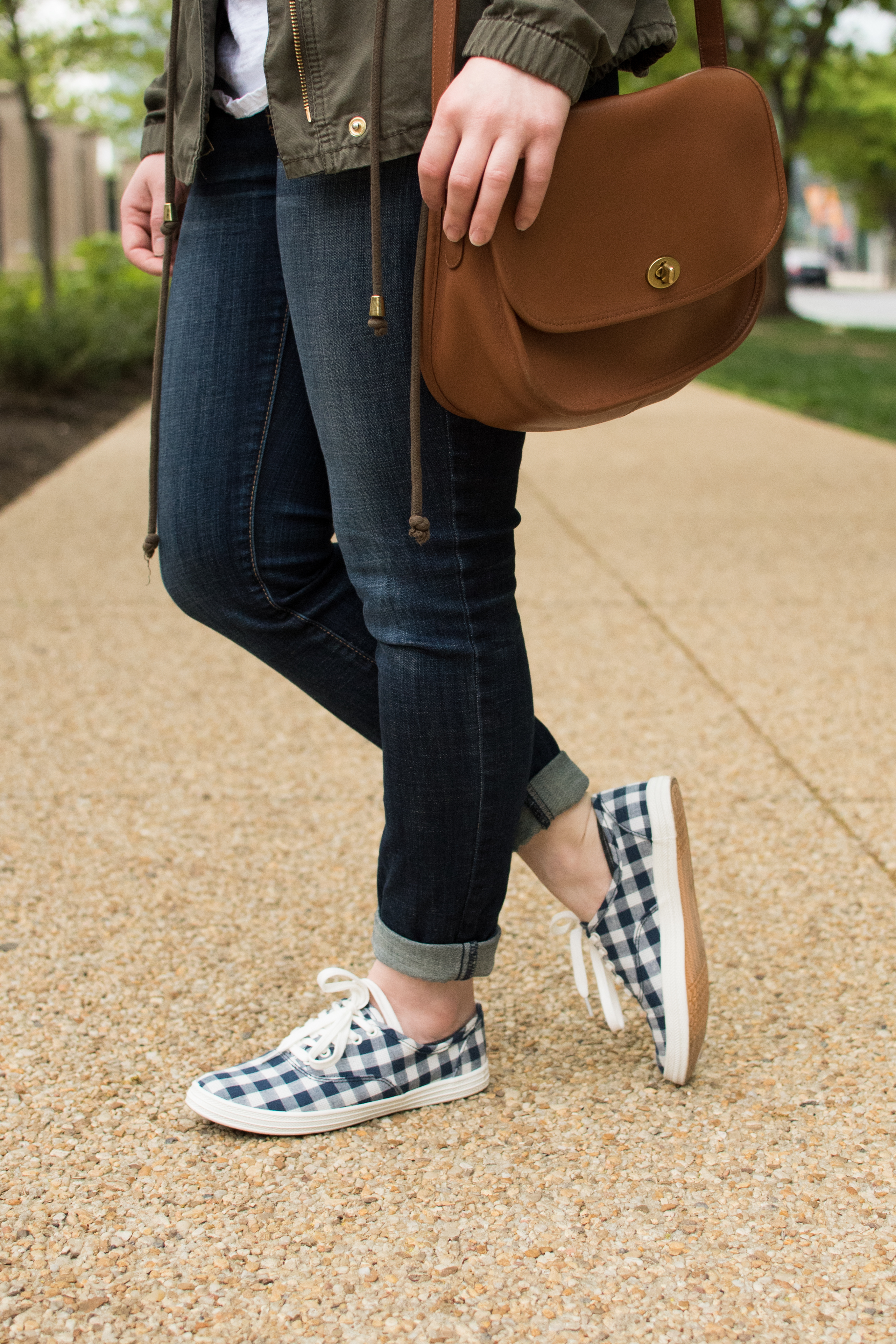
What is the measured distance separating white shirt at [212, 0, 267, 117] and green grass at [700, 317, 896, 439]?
5501mm

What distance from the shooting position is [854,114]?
34656mm

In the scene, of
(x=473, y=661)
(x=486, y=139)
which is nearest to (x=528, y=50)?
(x=486, y=139)

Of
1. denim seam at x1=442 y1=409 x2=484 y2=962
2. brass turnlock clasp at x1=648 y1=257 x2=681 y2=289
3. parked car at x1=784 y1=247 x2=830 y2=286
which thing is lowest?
parked car at x1=784 y1=247 x2=830 y2=286

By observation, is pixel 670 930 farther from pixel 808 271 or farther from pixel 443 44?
pixel 808 271

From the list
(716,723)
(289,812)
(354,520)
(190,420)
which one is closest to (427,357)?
(354,520)

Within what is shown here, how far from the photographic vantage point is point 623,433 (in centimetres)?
895

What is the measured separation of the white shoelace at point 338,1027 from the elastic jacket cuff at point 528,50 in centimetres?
104

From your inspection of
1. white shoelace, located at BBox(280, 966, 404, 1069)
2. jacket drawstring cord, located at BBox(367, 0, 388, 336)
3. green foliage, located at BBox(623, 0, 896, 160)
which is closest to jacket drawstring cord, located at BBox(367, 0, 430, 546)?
jacket drawstring cord, located at BBox(367, 0, 388, 336)

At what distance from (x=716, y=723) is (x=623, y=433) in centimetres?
602

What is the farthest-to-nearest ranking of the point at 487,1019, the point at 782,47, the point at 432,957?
the point at 782,47
the point at 487,1019
the point at 432,957

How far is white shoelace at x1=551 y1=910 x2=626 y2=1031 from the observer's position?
5.64ft

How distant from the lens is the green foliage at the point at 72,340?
981 cm

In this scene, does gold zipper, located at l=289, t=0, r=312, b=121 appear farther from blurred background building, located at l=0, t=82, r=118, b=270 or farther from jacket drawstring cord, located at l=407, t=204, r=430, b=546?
blurred background building, located at l=0, t=82, r=118, b=270

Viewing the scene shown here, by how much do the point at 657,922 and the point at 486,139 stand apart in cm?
97
